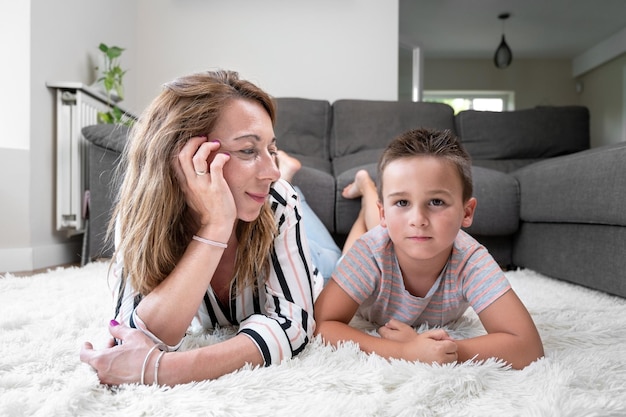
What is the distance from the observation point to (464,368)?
2.61ft

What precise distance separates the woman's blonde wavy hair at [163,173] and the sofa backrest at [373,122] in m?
2.15

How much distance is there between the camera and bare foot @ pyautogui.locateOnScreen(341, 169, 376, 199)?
80.7 inches

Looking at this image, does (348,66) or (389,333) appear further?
(348,66)

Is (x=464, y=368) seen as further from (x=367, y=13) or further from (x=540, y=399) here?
(x=367, y=13)

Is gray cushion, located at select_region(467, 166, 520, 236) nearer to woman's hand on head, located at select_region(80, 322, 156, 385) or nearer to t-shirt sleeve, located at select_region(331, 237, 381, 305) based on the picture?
t-shirt sleeve, located at select_region(331, 237, 381, 305)

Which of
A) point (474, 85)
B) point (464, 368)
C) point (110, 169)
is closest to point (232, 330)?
point (464, 368)

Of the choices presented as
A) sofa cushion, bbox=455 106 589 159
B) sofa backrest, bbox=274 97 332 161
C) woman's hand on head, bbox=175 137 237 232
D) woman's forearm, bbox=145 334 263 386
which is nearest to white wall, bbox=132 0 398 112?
sofa backrest, bbox=274 97 332 161

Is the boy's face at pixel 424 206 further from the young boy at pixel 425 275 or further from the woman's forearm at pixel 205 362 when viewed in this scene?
the woman's forearm at pixel 205 362

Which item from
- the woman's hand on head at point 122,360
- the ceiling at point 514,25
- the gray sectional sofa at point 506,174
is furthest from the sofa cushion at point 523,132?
the woman's hand on head at point 122,360

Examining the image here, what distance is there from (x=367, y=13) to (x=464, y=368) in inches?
140

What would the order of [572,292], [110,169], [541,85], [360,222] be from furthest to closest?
[541,85] < [110,169] < [360,222] < [572,292]

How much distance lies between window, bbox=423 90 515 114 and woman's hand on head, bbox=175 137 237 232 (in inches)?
294

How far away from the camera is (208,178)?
807mm

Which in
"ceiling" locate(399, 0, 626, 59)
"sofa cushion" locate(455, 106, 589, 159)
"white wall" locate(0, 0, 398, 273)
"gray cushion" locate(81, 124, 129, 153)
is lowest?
"gray cushion" locate(81, 124, 129, 153)
